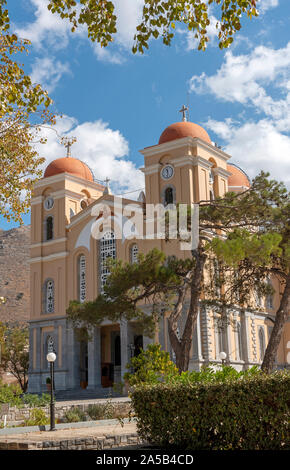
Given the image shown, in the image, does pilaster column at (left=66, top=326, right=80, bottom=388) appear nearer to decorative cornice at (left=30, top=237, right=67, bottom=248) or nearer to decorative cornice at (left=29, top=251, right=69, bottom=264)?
decorative cornice at (left=29, top=251, right=69, bottom=264)

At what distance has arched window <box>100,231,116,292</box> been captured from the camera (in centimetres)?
3247

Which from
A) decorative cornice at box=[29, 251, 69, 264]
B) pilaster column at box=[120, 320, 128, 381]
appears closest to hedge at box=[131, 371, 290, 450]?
pilaster column at box=[120, 320, 128, 381]

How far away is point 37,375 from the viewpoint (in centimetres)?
3359

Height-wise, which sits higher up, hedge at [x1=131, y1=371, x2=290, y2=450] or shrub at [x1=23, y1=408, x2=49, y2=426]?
hedge at [x1=131, y1=371, x2=290, y2=450]

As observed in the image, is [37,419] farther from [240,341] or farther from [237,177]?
[237,177]

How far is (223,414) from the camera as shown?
7.64m

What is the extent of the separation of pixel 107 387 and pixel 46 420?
54.0 feet

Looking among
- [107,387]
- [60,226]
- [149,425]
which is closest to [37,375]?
[107,387]

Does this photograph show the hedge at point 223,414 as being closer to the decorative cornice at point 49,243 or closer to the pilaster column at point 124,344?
the pilaster column at point 124,344

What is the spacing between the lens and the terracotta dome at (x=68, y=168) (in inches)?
1439

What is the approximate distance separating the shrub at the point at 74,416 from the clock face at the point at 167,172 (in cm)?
1660

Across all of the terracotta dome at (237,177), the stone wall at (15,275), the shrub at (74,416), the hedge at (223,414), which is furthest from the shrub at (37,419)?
the stone wall at (15,275)

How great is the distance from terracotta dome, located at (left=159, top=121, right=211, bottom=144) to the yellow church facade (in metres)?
0.06
